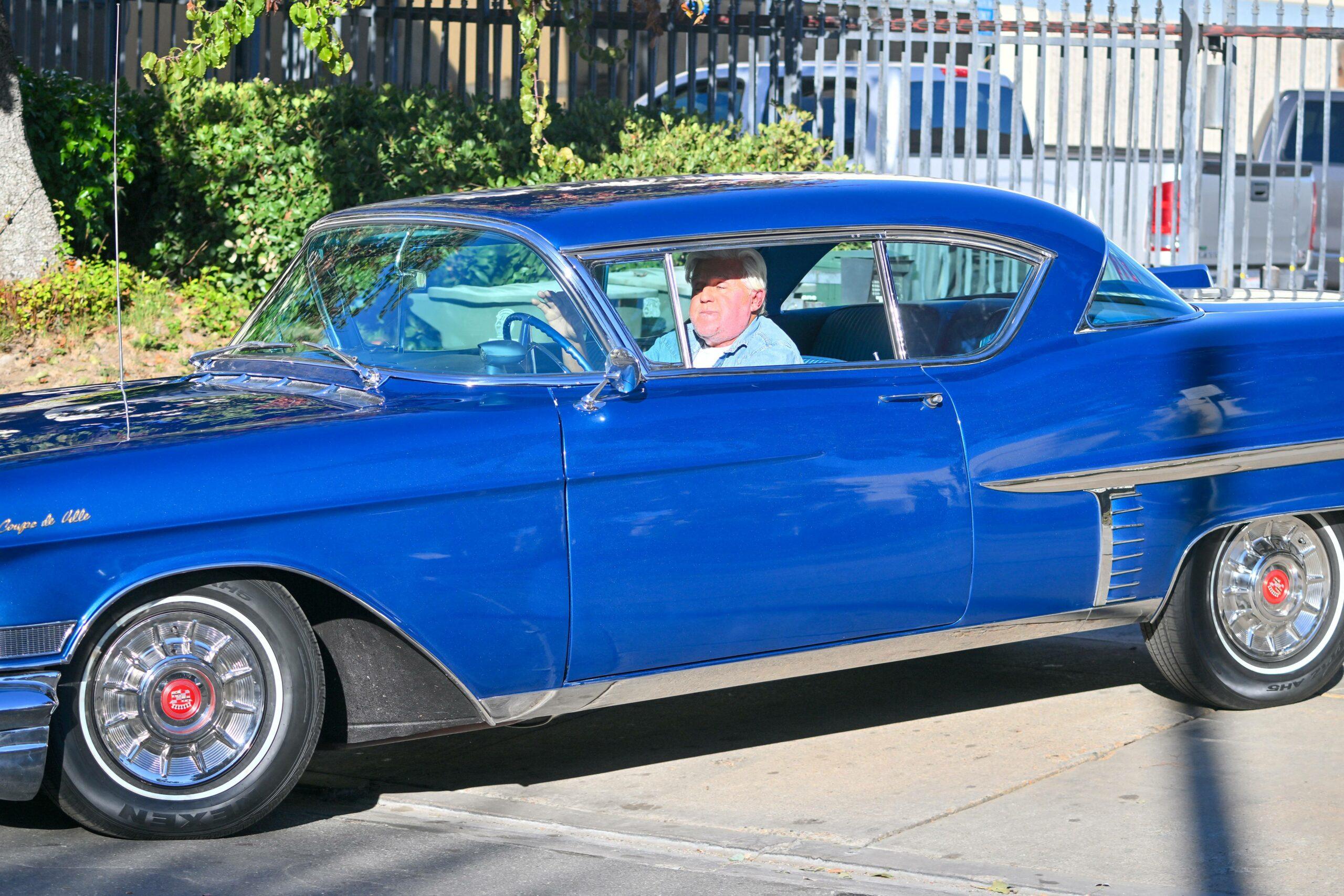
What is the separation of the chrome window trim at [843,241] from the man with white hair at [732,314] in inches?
2.6

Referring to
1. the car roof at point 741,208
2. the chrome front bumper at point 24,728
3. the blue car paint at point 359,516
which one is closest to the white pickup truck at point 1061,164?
the car roof at point 741,208

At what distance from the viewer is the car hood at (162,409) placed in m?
4.24

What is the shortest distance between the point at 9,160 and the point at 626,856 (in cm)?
710

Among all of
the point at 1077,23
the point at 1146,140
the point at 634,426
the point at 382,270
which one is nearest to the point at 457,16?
the point at 1077,23

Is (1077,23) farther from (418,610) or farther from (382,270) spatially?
(418,610)

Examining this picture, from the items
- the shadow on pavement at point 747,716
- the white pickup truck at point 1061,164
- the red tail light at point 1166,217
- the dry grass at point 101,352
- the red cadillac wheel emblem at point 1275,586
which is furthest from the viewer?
the red tail light at point 1166,217

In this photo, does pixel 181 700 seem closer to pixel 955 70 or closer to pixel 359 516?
pixel 359 516

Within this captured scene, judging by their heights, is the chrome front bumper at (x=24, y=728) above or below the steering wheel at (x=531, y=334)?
below

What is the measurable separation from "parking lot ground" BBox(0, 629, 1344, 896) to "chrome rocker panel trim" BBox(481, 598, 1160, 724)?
342mm

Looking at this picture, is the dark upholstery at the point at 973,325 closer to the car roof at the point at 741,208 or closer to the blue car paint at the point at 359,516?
the car roof at the point at 741,208

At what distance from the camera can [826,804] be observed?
15.3 ft

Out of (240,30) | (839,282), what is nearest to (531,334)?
(839,282)

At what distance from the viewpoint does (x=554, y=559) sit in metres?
4.28

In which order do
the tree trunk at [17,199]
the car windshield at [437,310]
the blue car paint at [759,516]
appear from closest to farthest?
1. the blue car paint at [759,516]
2. the car windshield at [437,310]
3. the tree trunk at [17,199]
